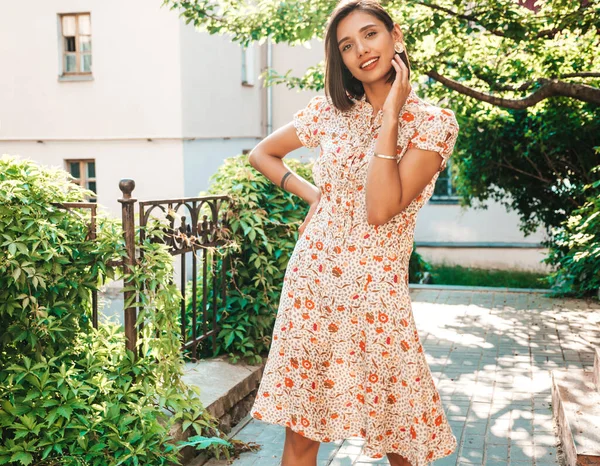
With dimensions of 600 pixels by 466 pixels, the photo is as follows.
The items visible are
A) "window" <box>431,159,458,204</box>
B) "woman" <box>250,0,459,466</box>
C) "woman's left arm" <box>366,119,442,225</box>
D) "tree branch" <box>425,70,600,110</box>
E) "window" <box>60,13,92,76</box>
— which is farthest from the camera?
"window" <box>431,159,458,204</box>

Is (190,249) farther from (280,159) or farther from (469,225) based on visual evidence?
(469,225)

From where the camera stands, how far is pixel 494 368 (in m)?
5.88

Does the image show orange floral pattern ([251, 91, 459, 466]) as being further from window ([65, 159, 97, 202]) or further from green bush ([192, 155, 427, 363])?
window ([65, 159, 97, 202])

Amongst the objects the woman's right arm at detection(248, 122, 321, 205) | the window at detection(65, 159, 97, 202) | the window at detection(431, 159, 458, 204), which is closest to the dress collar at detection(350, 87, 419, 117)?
the woman's right arm at detection(248, 122, 321, 205)

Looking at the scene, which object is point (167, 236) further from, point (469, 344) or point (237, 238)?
point (469, 344)

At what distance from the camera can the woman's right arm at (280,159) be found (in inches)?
117

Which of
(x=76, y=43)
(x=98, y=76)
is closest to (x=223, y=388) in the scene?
(x=98, y=76)

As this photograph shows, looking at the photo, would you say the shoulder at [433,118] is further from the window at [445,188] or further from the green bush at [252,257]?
the window at [445,188]

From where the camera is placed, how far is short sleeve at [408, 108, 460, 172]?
2461mm

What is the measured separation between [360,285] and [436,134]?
57cm

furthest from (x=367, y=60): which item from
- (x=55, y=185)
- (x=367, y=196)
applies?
(x=55, y=185)

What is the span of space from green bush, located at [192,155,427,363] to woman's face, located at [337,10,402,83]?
7.83 ft

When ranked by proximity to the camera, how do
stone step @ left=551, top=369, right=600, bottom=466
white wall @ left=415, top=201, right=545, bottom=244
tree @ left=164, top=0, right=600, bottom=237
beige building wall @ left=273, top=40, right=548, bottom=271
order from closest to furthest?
stone step @ left=551, top=369, right=600, bottom=466 → tree @ left=164, top=0, right=600, bottom=237 → beige building wall @ left=273, top=40, right=548, bottom=271 → white wall @ left=415, top=201, right=545, bottom=244

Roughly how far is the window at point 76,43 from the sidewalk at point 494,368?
1027cm
